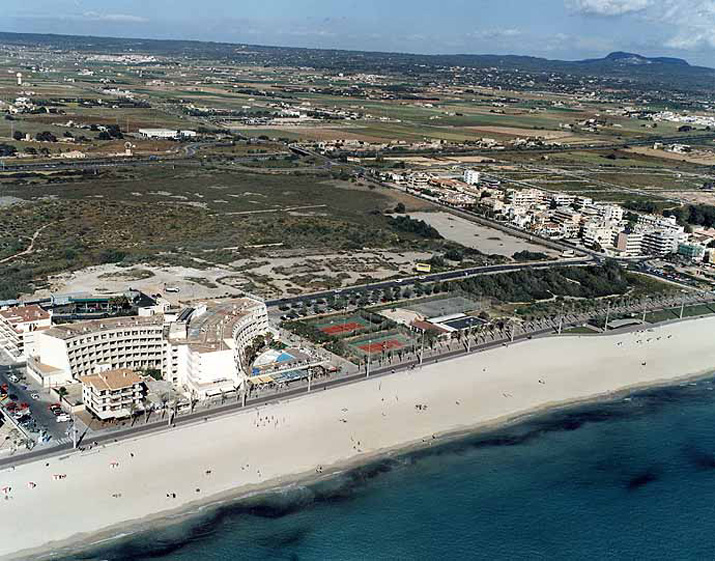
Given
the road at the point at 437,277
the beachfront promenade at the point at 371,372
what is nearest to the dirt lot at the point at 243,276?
the road at the point at 437,277

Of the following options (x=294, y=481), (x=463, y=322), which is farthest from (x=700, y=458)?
(x=294, y=481)

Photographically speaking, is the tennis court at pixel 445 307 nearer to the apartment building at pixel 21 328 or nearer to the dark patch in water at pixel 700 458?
the dark patch in water at pixel 700 458

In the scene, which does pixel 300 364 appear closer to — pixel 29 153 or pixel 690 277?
pixel 690 277

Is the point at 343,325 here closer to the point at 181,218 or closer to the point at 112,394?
the point at 112,394

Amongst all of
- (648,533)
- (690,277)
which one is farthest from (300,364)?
(690,277)

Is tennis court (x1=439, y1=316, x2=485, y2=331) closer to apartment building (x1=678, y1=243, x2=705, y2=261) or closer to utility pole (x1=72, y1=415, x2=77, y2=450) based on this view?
utility pole (x1=72, y1=415, x2=77, y2=450)

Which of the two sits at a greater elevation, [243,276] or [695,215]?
[695,215]

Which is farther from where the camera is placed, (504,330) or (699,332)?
(699,332)

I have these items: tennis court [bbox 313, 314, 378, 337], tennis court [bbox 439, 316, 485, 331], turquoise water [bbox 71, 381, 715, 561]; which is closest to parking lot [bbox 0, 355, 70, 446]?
turquoise water [bbox 71, 381, 715, 561]
